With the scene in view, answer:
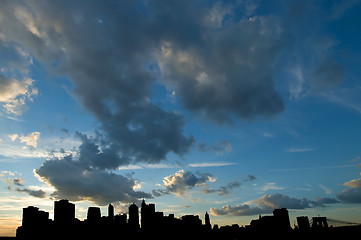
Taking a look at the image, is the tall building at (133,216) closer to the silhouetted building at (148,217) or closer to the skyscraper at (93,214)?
the silhouetted building at (148,217)

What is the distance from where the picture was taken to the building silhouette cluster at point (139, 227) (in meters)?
118

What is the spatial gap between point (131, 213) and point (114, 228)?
22.7 meters

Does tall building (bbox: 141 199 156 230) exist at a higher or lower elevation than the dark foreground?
higher

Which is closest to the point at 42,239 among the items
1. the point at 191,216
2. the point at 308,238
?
the point at 191,216

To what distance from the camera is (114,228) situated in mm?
151875

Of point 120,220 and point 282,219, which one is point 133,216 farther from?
point 282,219

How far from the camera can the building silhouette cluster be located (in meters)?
118

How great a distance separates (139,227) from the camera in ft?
552

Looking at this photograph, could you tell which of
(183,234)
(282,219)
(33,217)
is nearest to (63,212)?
(33,217)

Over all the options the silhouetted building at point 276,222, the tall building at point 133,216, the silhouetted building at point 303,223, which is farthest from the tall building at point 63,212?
the silhouetted building at point 303,223

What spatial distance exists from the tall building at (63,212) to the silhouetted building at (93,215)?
14432 millimetres

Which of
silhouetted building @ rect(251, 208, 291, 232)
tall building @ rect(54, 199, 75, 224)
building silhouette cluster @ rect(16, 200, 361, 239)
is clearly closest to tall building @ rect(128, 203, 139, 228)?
building silhouette cluster @ rect(16, 200, 361, 239)

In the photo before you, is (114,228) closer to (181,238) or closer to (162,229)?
(162,229)

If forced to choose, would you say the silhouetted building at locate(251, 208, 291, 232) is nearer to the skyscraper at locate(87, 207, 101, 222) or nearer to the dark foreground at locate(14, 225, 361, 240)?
the dark foreground at locate(14, 225, 361, 240)
